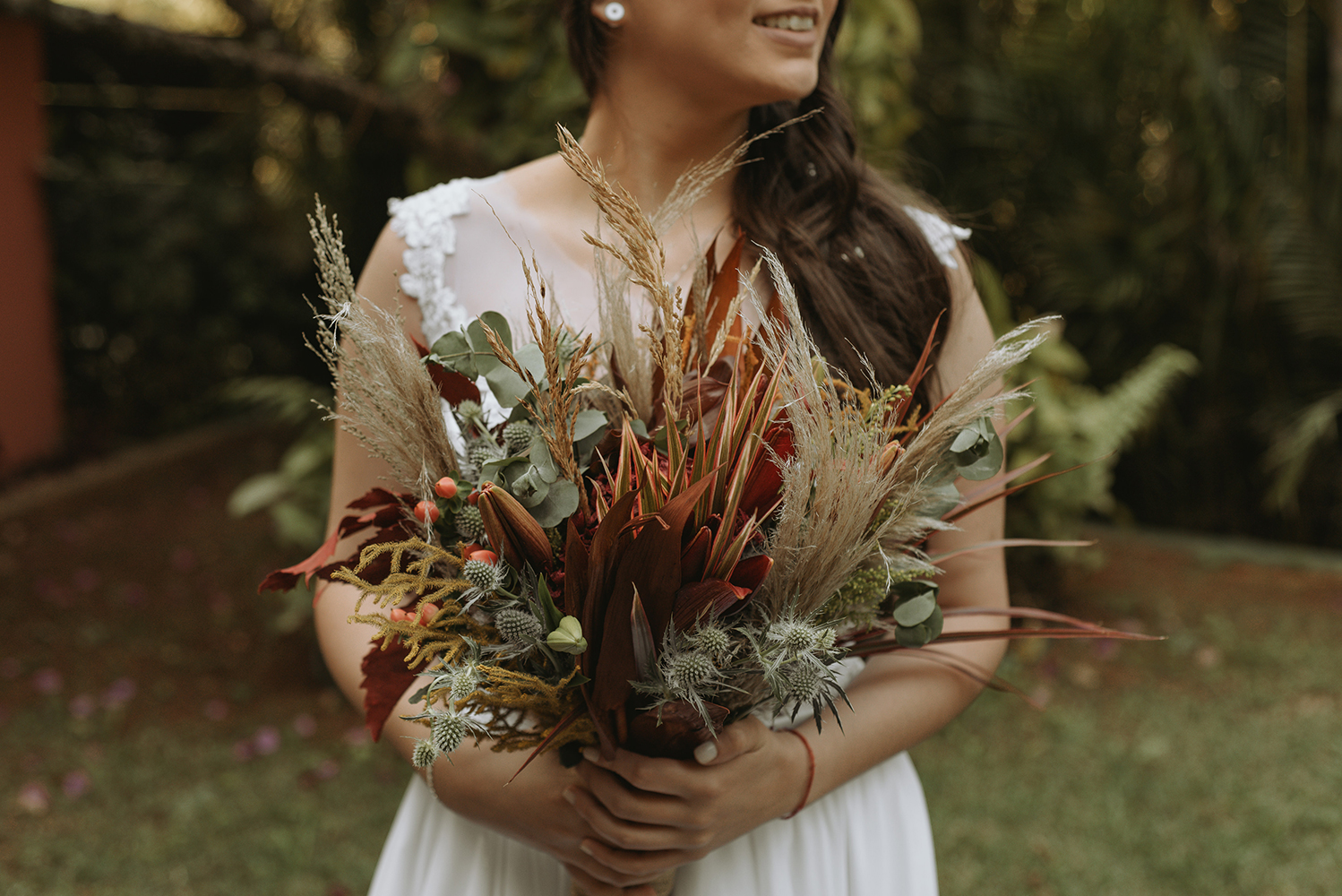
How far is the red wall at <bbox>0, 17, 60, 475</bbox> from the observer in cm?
662

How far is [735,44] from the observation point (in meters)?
1.31

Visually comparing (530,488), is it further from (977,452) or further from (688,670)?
(977,452)

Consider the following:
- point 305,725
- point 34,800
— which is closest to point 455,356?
point 34,800

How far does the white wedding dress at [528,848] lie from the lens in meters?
1.41

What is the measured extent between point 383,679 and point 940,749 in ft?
11.6

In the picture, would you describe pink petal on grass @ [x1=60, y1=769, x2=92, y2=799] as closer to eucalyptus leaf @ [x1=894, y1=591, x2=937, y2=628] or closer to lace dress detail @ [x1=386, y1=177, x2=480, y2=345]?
lace dress detail @ [x1=386, y1=177, x2=480, y2=345]

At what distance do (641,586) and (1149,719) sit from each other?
4025 millimetres

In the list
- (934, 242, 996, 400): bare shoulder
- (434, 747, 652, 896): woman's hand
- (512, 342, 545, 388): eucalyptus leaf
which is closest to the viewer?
(512, 342, 545, 388): eucalyptus leaf

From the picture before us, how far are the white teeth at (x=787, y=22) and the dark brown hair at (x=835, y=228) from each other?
0.77 feet

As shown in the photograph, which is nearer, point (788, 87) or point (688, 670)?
point (688, 670)

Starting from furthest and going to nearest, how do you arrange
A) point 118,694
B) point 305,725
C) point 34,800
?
point 118,694 < point 305,725 < point 34,800

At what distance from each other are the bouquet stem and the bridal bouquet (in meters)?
0.27

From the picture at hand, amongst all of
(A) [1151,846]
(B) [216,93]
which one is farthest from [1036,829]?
(B) [216,93]

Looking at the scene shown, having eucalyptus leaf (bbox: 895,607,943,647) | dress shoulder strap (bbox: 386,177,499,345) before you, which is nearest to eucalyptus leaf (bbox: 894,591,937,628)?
eucalyptus leaf (bbox: 895,607,943,647)
